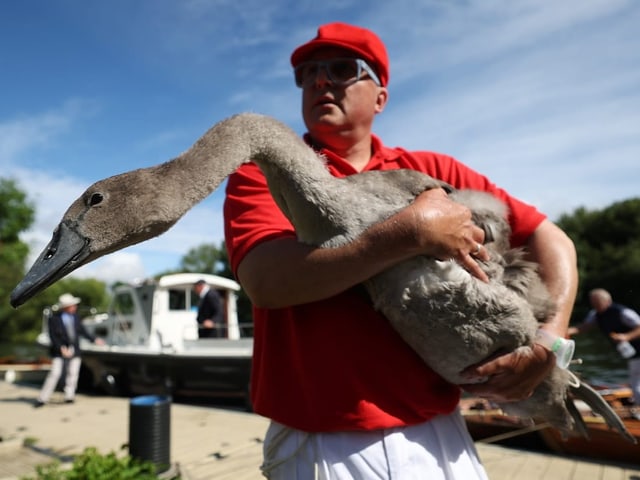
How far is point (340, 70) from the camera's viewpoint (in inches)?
101

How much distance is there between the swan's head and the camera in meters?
1.87

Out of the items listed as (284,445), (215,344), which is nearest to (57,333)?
(215,344)

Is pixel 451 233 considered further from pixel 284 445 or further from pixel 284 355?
pixel 284 445

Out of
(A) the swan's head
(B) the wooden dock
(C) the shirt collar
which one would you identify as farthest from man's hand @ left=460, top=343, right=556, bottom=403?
(B) the wooden dock

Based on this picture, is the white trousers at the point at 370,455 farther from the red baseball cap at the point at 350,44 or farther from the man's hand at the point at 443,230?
the red baseball cap at the point at 350,44

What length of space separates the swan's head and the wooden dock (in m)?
4.87

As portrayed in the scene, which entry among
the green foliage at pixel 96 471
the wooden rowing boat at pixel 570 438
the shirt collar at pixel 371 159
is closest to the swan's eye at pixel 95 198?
the shirt collar at pixel 371 159

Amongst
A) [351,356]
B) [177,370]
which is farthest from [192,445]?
[351,356]

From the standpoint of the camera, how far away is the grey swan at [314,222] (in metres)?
1.91

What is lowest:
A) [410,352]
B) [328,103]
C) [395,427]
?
[395,427]

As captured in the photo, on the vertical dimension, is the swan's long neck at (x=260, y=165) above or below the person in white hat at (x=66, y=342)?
above

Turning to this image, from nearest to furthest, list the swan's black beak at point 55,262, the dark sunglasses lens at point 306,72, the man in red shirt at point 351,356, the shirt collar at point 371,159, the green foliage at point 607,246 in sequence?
1. the swan's black beak at point 55,262
2. the man in red shirt at point 351,356
3. the shirt collar at point 371,159
4. the dark sunglasses lens at point 306,72
5. the green foliage at point 607,246

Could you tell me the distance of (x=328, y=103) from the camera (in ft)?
8.23

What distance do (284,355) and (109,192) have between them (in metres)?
1.00
